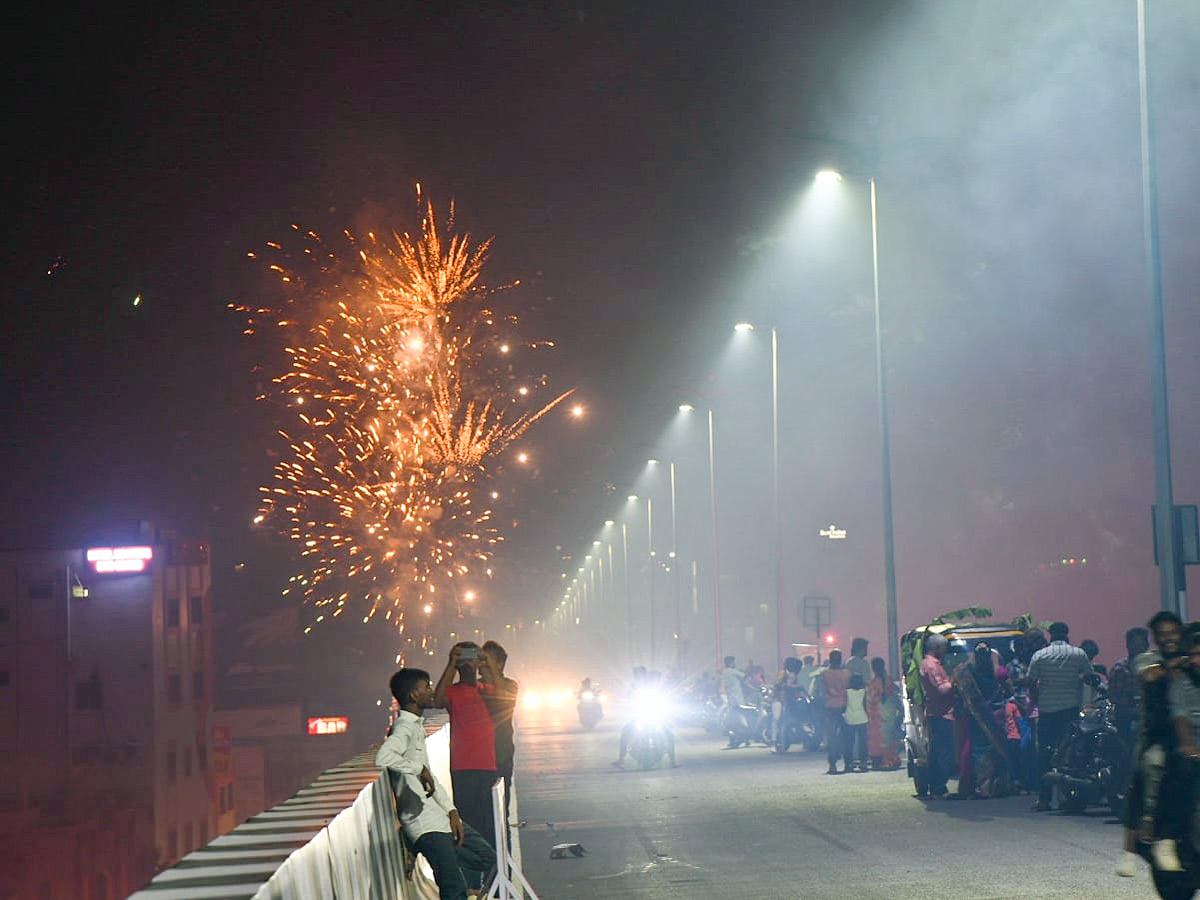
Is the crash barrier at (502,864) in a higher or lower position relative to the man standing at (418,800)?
lower

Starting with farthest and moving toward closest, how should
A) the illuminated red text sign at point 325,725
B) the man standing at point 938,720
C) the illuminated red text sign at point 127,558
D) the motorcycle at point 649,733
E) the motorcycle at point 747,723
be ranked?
the illuminated red text sign at point 325,725 < the illuminated red text sign at point 127,558 < the motorcycle at point 747,723 < the motorcycle at point 649,733 < the man standing at point 938,720

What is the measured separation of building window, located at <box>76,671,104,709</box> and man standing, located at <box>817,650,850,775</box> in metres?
56.3

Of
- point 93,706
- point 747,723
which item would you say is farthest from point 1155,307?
point 93,706

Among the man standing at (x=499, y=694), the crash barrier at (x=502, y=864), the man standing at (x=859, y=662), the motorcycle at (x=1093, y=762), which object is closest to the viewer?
the crash barrier at (x=502, y=864)

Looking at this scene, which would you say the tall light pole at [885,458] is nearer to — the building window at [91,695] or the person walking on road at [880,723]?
the person walking on road at [880,723]

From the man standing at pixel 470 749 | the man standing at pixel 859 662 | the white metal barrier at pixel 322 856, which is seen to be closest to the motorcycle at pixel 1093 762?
the white metal barrier at pixel 322 856

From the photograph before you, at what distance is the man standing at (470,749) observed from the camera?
42.8ft

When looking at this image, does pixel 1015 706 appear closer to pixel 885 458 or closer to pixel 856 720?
pixel 856 720

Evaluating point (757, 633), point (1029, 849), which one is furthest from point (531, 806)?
point (757, 633)

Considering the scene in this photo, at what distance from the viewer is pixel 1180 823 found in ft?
31.4

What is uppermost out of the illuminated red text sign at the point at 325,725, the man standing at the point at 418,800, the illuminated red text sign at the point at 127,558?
the illuminated red text sign at the point at 127,558

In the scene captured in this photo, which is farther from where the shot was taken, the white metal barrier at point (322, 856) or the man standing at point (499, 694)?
the man standing at point (499, 694)

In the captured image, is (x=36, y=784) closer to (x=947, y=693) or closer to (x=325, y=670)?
(x=325, y=670)

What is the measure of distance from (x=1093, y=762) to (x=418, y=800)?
1052 centimetres
